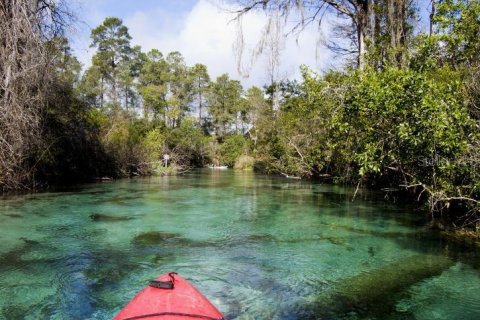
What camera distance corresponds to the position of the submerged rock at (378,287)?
479cm

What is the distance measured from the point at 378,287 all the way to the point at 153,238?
166 inches

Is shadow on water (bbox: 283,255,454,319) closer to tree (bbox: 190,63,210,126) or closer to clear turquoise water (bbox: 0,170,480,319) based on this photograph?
clear turquoise water (bbox: 0,170,480,319)

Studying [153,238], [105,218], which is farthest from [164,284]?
[105,218]

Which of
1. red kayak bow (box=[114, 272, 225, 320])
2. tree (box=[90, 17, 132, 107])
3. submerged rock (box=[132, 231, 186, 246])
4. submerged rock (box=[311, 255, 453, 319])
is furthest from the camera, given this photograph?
tree (box=[90, 17, 132, 107])

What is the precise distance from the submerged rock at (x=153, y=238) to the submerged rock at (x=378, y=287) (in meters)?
3.48

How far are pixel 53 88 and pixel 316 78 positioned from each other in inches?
342

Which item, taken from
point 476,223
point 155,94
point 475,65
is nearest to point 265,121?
point 155,94

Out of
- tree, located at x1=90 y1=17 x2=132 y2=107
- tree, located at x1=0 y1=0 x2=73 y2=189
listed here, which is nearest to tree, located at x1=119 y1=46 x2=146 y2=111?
tree, located at x1=90 y1=17 x2=132 y2=107

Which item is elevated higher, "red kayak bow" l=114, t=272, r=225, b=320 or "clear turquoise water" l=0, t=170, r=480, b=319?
"red kayak bow" l=114, t=272, r=225, b=320

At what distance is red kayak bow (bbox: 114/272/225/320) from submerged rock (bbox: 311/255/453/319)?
1897mm

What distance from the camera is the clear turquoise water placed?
4871mm

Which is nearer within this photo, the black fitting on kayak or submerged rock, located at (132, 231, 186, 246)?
the black fitting on kayak

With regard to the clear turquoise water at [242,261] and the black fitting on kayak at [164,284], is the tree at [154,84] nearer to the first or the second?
the clear turquoise water at [242,261]

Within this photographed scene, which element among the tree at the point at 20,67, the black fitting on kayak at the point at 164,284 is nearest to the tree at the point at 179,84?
the tree at the point at 20,67
